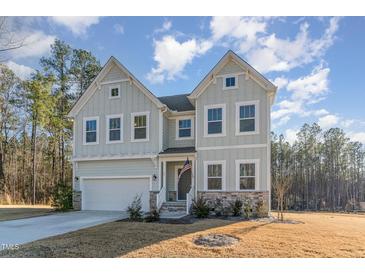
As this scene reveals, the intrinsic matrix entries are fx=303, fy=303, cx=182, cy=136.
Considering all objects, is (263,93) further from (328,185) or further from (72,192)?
(328,185)

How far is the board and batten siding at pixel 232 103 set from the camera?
11.2 m

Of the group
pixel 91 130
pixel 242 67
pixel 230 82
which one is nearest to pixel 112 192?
pixel 91 130

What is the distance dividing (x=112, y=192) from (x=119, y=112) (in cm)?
349

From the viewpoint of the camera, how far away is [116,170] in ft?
43.1

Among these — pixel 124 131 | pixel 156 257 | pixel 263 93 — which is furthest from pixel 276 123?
pixel 156 257

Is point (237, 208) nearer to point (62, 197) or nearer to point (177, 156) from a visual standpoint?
point (177, 156)

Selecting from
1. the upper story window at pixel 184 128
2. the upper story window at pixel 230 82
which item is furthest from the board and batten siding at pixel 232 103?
the upper story window at pixel 184 128

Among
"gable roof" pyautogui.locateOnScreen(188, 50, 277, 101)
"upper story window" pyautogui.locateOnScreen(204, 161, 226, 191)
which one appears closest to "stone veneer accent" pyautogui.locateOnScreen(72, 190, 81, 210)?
"upper story window" pyautogui.locateOnScreen(204, 161, 226, 191)

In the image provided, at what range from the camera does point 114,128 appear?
1327 cm

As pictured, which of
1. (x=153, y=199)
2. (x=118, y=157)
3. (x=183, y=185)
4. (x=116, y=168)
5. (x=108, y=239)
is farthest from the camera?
(x=116, y=168)

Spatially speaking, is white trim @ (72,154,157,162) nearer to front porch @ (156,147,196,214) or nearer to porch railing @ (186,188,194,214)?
front porch @ (156,147,196,214)

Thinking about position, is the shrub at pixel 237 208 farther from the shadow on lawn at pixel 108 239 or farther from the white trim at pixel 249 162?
the shadow on lawn at pixel 108 239

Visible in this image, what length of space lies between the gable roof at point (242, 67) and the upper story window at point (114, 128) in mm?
3370
